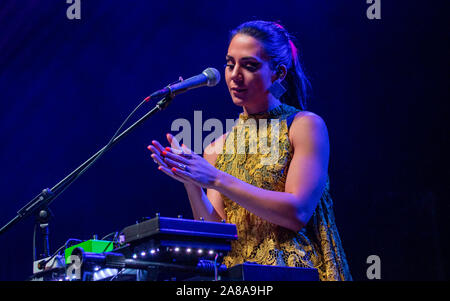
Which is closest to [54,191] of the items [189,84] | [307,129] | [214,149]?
[189,84]

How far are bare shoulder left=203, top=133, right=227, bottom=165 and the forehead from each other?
1.57 feet

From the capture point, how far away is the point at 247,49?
2.27 m

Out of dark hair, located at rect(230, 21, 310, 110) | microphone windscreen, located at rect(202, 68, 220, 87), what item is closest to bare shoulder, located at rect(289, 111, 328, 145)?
dark hair, located at rect(230, 21, 310, 110)

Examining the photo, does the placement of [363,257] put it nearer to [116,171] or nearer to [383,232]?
[383,232]

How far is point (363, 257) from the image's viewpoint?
3.54 m

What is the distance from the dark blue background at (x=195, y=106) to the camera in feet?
11.6

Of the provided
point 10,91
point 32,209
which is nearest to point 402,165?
point 32,209

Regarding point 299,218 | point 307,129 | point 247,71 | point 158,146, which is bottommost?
point 299,218

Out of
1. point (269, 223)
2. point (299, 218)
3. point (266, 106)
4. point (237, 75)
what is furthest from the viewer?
point (266, 106)

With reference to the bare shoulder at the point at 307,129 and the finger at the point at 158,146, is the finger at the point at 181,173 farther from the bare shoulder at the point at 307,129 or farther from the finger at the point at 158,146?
the bare shoulder at the point at 307,129

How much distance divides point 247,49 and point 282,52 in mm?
195

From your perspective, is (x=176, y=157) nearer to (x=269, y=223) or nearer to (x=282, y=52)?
(x=269, y=223)

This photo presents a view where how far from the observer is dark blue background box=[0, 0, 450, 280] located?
3551 millimetres

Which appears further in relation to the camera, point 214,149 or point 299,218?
point 214,149
